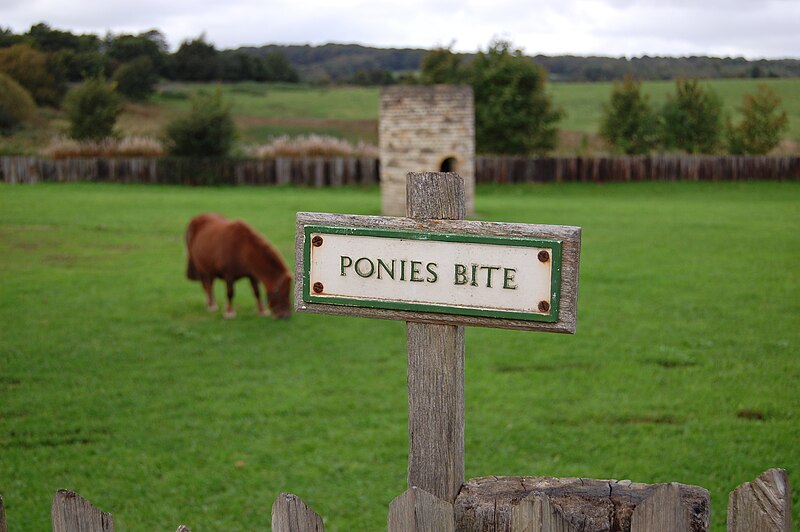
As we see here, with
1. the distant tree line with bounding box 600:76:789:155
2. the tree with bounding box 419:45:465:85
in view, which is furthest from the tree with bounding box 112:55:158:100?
the distant tree line with bounding box 600:76:789:155

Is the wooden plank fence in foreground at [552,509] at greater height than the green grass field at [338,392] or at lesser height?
greater

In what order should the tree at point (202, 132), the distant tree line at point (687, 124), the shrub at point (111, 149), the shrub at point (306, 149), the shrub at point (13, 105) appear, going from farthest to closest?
the distant tree line at point (687, 124) → the shrub at point (13, 105) → the shrub at point (306, 149) → the shrub at point (111, 149) → the tree at point (202, 132)

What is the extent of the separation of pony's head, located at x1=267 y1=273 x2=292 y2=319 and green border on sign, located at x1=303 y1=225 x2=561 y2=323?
26.1 feet

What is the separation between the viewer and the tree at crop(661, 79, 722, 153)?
4369cm

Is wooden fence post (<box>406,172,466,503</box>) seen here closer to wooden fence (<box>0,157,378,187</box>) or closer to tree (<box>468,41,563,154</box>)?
wooden fence (<box>0,157,378,187</box>)

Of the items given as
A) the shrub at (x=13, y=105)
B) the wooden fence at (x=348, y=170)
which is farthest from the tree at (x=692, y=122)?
the shrub at (x=13, y=105)

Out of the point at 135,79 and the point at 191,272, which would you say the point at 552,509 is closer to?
the point at 191,272

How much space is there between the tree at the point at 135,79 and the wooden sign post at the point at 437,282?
60.8 m

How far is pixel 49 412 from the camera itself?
23.8 feet

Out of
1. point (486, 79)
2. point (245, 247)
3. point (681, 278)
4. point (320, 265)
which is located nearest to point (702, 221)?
point (681, 278)

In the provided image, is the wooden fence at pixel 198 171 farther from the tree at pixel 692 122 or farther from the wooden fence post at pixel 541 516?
the wooden fence post at pixel 541 516

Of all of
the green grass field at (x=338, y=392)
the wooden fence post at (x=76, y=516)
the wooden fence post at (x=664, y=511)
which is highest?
the wooden fence post at (x=664, y=511)

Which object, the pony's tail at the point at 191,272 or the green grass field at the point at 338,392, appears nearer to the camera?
the green grass field at the point at 338,392

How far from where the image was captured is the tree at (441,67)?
172 feet
